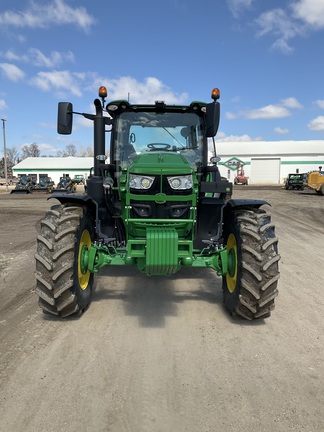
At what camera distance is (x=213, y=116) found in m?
4.89

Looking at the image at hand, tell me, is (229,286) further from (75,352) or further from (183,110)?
(183,110)

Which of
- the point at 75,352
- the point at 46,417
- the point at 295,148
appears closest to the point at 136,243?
the point at 75,352

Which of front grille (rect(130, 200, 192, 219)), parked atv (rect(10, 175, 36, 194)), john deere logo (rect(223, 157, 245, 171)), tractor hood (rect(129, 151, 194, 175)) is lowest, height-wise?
parked atv (rect(10, 175, 36, 194))

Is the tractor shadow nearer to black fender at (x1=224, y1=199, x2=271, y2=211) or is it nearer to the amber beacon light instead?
black fender at (x1=224, y1=199, x2=271, y2=211)

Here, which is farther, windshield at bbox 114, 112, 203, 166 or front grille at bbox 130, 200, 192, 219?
windshield at bbox 114, 112, 203, 166

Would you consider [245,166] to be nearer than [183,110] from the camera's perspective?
No

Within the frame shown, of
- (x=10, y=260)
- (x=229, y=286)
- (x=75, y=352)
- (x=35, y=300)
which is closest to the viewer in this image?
(x=75, y=352)

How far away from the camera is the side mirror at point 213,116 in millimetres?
4855

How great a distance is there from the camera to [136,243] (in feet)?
13.5

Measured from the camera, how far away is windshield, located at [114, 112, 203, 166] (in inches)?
214

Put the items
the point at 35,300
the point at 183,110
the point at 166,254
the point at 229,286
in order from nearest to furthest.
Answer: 1. the point at 166,254
2. the point at 229,286
3. the point at 35,300
4. the point at 183,110

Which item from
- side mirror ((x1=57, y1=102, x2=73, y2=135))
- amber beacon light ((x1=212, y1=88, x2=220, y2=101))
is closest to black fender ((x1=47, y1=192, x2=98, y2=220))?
side mirror ((x1=57, y1=102, x2=73, y2=135))

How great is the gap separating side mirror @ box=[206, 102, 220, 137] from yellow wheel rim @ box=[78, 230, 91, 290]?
2224 mm

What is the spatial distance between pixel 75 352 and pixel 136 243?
4.29 ft
